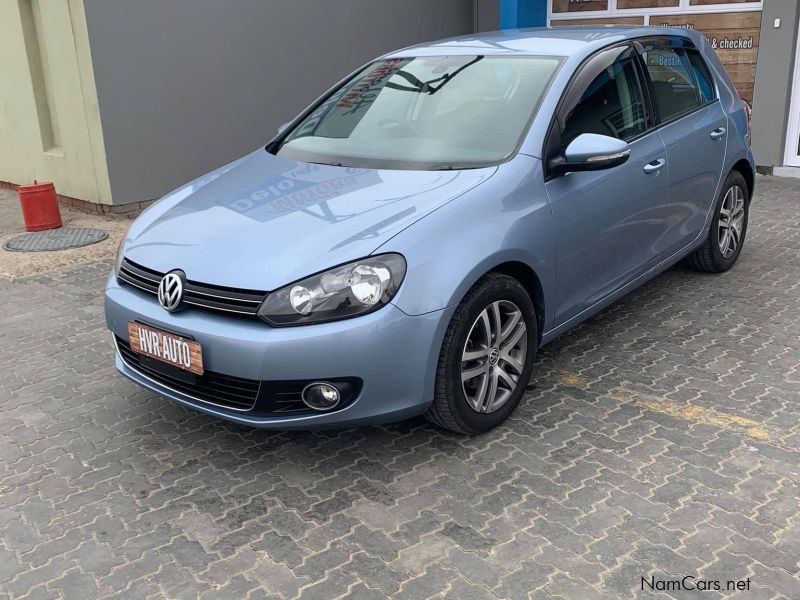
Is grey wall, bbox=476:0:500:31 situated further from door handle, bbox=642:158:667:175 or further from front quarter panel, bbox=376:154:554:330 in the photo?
front quarter panel, bbox=376:154:554:330

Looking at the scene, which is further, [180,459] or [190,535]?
[180,459]

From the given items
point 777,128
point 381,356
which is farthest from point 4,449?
Answer: point 777,128

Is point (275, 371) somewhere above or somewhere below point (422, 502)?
above

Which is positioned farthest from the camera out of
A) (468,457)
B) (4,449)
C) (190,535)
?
(4,449)

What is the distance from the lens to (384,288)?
10.1ft

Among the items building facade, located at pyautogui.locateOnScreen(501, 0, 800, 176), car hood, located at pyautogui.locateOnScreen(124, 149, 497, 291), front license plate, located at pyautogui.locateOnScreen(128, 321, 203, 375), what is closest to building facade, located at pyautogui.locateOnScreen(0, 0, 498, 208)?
building facade, located at pyautogui.locateOnScreen(501, 0, 800, 176)

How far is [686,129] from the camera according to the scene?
485 cm

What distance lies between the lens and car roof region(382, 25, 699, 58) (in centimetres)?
425

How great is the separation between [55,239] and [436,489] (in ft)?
19.0

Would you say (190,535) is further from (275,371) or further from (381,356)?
(381,356)

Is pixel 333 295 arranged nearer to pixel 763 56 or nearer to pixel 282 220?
pixel 282 220

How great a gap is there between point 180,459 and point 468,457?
1.31 m

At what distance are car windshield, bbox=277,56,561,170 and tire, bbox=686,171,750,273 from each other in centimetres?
205

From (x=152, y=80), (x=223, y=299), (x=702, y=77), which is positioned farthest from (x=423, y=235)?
(x=152, y=80)
